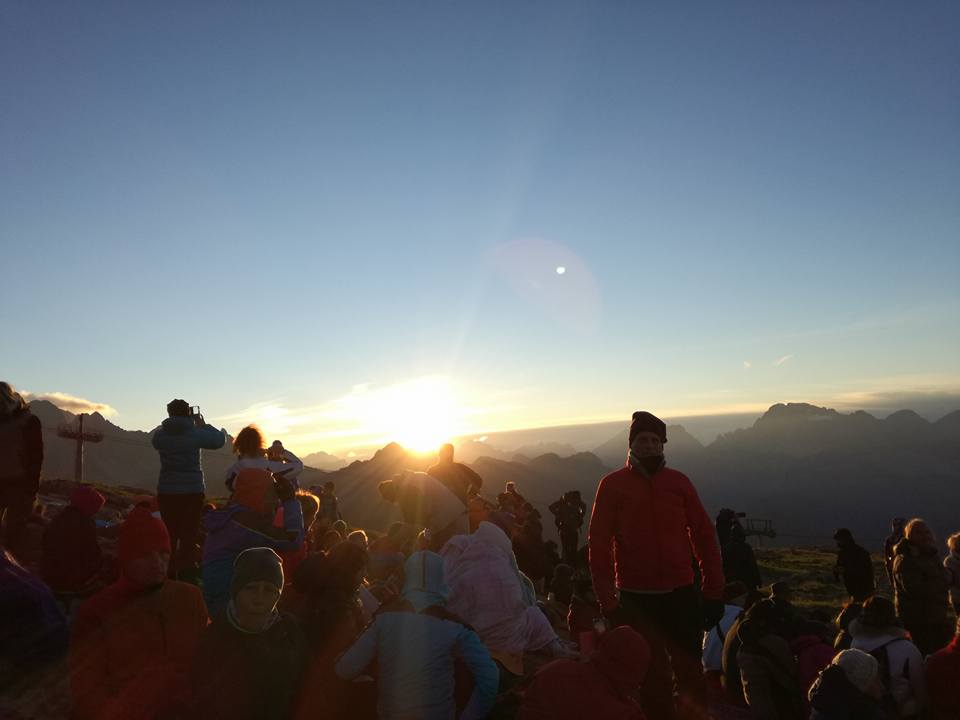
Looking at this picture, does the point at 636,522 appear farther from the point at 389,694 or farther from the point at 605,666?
the point at 389,694

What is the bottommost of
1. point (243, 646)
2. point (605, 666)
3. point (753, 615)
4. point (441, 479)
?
point (753, 615)

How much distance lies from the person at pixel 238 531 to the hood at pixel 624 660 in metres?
3.25

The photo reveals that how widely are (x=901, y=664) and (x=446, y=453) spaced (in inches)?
194

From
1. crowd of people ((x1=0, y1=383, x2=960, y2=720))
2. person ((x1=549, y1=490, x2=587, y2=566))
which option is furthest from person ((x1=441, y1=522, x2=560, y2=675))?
person ((x1=549, y1=490, x2=587, y2=566))

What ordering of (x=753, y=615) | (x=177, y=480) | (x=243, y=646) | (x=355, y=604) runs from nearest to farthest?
(x=243, y=646)
(x=355, y=604)
(x=753, y=615)
(x=177, y=480)

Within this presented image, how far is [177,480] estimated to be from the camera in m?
7.83

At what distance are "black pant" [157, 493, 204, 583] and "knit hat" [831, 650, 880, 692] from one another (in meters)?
7.32

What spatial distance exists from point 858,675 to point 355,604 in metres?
4.27

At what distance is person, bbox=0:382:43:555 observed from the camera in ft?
18.8

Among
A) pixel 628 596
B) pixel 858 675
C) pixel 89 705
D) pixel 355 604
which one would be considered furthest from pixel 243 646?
pixel 858 675

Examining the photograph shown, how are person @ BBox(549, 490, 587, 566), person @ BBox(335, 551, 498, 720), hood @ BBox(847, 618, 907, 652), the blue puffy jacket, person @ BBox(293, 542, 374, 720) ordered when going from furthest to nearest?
person @ BBox(549, 490, 587, 566)
the blue puffy jacket
hood @ BBox(847, 618, 907, 652)
person @ BBox(293, 542, 374, 720)
person @ BBox(335, 551, 498, 720)

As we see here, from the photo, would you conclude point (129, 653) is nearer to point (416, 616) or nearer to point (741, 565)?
point (416, 616)

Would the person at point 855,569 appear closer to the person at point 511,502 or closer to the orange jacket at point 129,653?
the person at point 511,502

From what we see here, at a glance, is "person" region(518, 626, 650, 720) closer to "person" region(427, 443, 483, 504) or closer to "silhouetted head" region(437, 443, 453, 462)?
"person" region(427, 443, 483, 504)
